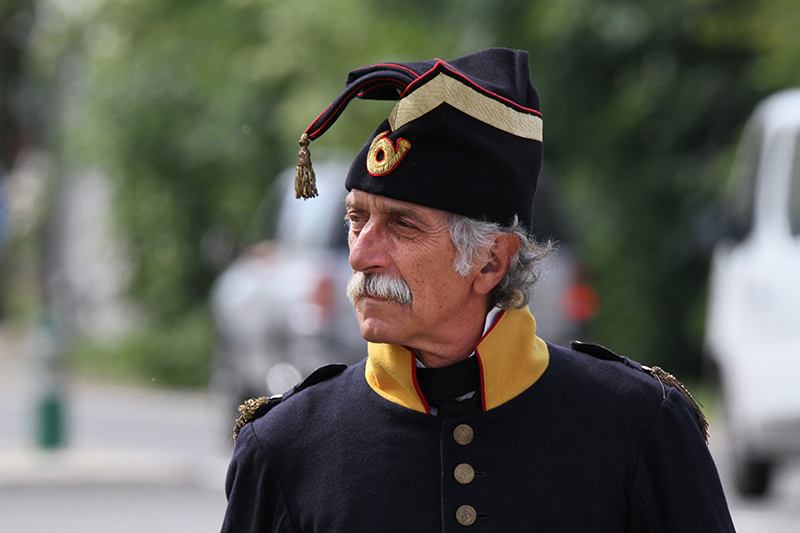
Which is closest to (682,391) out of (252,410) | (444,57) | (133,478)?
(252,410)

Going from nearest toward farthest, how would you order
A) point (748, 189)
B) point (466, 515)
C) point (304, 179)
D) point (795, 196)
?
1. point (466, 515)
2. point (304, 179)
3. point (795, 196)
4. point (748, 189)

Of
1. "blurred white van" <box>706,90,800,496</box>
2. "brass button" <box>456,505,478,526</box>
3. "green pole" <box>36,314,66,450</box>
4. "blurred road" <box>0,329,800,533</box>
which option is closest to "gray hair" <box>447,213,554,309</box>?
"brass button" <box>456,505,478,526</box>

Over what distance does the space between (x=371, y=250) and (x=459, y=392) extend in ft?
1.01

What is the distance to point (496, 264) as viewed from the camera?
2543 millimetres

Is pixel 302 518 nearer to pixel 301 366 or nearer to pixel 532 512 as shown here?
pixel 532 512

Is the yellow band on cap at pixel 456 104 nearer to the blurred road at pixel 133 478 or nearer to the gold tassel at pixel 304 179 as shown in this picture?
the gold tassel at pixel 304 179

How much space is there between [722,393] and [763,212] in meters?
1.38

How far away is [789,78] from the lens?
11227mm

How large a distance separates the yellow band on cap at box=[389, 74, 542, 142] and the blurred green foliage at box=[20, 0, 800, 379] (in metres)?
7.53

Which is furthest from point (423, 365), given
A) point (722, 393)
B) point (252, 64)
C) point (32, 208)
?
point (32, 208)

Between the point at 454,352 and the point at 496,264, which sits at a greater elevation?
the point at 496,264

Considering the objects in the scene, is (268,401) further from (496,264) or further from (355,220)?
(496,264)

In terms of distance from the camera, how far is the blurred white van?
23.4 feet

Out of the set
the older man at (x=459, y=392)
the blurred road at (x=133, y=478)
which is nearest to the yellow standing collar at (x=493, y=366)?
the older man at (x=459, y=392)
